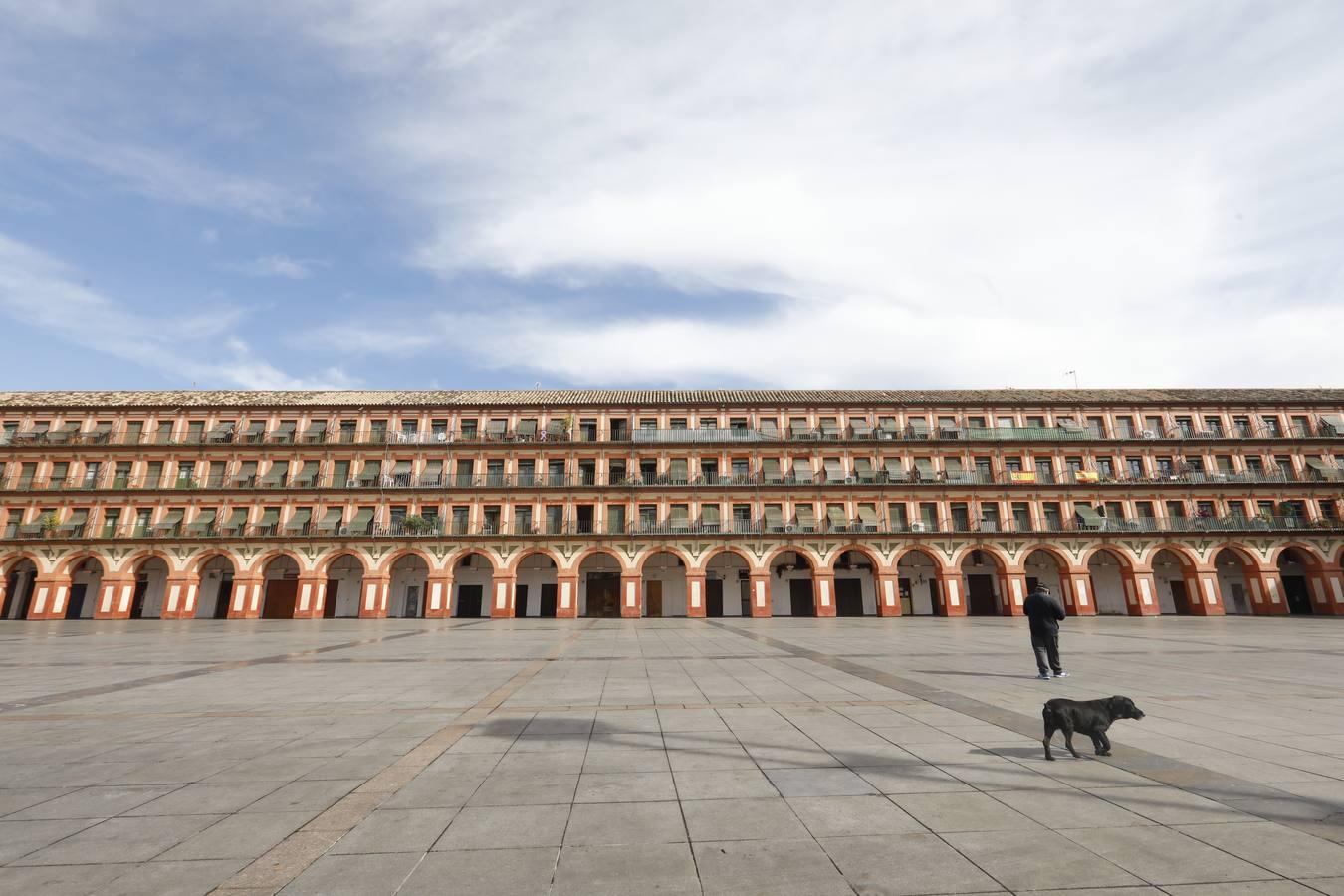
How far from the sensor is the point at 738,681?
9.81 m

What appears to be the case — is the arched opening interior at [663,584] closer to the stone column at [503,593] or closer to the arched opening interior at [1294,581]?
the stone column at [503,593]

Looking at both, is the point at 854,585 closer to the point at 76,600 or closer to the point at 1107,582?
the point at 1107,582

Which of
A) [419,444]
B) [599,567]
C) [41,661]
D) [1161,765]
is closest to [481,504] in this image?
[419,444]

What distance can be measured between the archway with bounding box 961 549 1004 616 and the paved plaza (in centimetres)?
2720

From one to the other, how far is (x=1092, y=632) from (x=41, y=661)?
27.5 m

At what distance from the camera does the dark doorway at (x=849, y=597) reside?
120ft

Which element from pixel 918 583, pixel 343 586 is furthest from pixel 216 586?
pixel 918 583

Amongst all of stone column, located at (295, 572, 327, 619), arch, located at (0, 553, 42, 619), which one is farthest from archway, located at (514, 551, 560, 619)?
arch, located at (0, 553, 42, 619)

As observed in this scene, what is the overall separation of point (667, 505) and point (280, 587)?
22.2m

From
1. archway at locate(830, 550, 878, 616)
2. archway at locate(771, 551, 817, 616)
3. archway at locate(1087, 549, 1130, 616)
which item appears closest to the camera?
archway at locate(1087, 549, 1130, 616)

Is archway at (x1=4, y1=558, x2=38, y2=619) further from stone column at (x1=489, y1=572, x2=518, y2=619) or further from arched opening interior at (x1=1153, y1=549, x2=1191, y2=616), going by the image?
arched opening interior at (x1=1153, y1=549, x2=1191, y2=616)

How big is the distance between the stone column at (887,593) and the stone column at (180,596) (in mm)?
35973

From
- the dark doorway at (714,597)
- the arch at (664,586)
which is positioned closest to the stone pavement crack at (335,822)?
the arch at (664,586)

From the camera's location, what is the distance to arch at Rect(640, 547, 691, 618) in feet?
118
